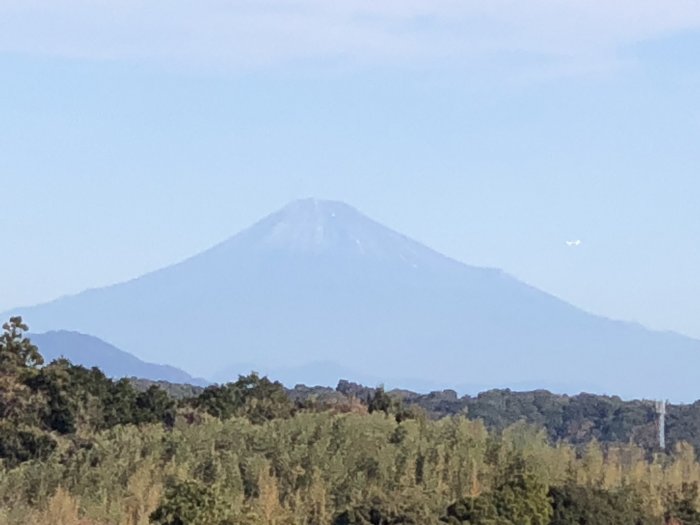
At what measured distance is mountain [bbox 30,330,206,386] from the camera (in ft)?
374

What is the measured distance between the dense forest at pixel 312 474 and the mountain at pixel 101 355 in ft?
287

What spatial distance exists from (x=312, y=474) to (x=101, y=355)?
9898 cm

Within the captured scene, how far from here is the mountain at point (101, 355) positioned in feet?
374

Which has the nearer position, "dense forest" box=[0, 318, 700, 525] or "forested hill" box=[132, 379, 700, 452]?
"dense forest" box=[0, 318, 700, 525]

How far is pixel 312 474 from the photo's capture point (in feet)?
64.8

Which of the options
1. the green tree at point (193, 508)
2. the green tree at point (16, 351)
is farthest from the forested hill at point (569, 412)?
the green tree at point (193, 508)

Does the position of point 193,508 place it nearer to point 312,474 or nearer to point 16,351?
point 312,474

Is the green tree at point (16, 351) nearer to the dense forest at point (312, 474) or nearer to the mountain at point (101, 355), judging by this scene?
the dense forest at point (312, 474)

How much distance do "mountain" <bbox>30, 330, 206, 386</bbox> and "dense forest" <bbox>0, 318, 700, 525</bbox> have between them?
87.4 metres

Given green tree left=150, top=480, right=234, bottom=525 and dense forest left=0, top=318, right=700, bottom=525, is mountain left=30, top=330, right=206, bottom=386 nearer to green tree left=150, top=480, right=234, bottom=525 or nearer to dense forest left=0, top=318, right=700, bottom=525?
dense forest left=0, top=318, right=700, bottom=525

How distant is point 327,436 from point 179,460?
2.08 meters

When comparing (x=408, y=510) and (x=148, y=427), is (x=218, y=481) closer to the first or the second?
(x=408, y=510)

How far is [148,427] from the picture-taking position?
24172 millimetres

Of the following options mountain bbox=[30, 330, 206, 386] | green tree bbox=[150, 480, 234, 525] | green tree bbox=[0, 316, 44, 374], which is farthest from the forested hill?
mountain bbox=[30, 330, 206, 386]
